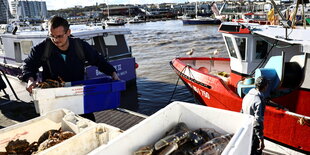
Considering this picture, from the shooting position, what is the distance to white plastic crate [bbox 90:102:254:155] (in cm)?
166

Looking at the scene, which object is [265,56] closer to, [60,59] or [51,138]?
[60,59]

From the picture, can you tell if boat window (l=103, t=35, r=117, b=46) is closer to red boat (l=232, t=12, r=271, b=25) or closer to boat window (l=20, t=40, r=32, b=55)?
boat window (l=20, t=40, r=32, b=55)

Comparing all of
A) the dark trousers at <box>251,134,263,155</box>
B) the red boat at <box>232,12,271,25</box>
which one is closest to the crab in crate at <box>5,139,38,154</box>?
the dark trousers at <box>251,134,263,155</box>

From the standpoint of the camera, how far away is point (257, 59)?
645cm

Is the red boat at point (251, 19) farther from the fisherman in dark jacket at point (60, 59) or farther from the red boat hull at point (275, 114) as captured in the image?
the fisherman in dark jacket at point (60, 59)

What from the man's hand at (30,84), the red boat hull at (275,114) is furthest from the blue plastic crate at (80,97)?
the red boat hull at (275,114)

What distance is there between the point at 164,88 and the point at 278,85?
268 inches

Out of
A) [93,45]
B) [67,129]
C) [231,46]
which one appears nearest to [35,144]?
[67,129]

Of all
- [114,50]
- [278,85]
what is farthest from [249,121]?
[114,50]

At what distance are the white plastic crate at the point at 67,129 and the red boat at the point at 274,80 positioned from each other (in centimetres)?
368

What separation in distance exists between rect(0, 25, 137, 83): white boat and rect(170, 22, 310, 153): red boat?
131 inches

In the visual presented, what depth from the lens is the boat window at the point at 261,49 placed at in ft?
20.5

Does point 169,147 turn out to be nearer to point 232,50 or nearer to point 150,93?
point 232,50

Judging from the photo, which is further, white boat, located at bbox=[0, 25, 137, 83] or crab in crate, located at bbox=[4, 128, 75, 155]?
white boat, located at bbox=[0, 25, 137, 83]
